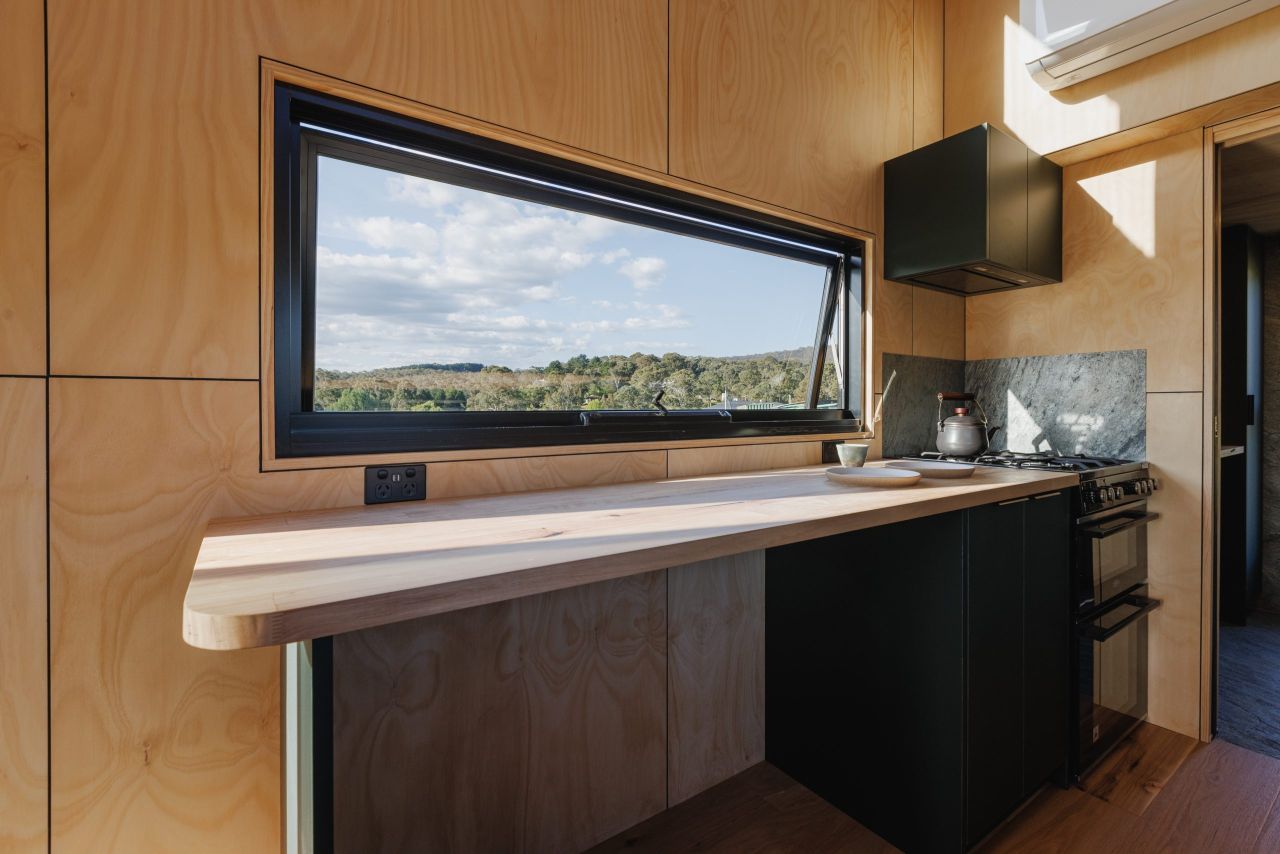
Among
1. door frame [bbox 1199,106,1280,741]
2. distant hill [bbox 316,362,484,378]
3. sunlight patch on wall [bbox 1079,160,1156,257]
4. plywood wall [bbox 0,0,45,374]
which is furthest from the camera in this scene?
sunlight patch on wall [bbox 1079,160,1156,257]

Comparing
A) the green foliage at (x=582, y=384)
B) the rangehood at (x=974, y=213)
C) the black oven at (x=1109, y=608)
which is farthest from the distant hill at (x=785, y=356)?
the black oven at (x=1109, y=608)

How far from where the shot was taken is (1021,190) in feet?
7.89

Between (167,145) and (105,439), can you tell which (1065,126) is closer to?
(167,145)

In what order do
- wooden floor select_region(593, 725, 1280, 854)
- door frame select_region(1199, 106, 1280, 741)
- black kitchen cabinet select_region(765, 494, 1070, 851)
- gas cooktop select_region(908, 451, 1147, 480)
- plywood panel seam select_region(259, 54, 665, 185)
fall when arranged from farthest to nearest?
door frame select_region(1199, 106, 1280, 741)
gas cooktop select_region(908, 451, 1147, 480)
wooden floor select_region(593, 725, 1280, 854)
black kitchen cabinet select_region(765, 494, 1070, 851)
plywood panel seam select_region(259, 54, 665, 185)

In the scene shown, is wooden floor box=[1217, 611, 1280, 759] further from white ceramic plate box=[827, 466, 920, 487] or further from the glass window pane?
the glass window pane

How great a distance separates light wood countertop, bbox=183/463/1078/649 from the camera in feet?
2.26

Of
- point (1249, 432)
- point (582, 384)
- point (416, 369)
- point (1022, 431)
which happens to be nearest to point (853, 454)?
point (582, 384)

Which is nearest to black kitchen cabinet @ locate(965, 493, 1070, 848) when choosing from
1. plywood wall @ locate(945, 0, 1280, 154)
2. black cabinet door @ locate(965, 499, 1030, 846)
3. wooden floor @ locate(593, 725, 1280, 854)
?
black cabinet door @ locate(965, 499, 1030, 846)

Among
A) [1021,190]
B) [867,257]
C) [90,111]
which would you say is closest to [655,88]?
[867,257]

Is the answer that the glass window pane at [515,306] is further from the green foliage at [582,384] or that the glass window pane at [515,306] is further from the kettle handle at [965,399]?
the kettle handle at [965,399]

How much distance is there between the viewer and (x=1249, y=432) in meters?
3.43

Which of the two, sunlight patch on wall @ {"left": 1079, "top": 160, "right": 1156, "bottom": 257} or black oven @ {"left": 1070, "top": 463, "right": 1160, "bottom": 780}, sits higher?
sunlight patch on wall @ {"left": 1079, "top": 160, "right": 1156, "bottom": 257}

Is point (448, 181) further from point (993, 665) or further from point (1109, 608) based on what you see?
point (1109, 608)

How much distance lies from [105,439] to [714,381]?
175cm
